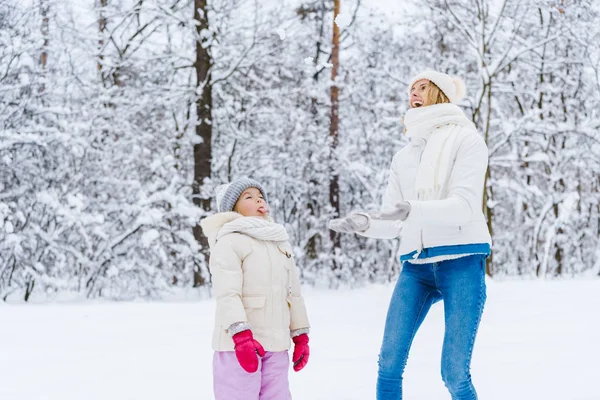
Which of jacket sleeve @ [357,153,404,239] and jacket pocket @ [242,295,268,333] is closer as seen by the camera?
jacket pocket @ [242,295,268,333]

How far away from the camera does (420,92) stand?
296cm

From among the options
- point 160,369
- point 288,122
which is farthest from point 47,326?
point 288,122

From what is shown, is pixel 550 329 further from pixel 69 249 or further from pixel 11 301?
pixel 11 301

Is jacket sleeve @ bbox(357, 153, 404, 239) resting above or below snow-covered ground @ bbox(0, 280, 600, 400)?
above

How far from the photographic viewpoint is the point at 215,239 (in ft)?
9.30

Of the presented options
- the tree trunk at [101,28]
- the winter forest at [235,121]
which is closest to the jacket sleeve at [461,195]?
the winter forest at [235,121]

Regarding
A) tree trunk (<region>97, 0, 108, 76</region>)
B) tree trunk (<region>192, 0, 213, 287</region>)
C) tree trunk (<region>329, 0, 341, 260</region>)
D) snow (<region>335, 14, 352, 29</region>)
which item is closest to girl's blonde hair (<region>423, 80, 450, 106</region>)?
tree trunk (<region>192, 0, 213, 287</region>)

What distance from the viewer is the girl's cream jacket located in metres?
2.64

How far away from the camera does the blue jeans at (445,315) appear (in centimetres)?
263

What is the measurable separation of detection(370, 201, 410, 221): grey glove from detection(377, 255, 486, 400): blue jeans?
44cm

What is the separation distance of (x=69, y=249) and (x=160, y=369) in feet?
18.9

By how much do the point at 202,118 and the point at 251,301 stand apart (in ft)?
29.0

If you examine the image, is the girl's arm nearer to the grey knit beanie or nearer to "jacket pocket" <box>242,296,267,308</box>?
"jacket pocket" <box>242,296,267,308</box>

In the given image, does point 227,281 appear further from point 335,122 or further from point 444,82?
point 335,122
